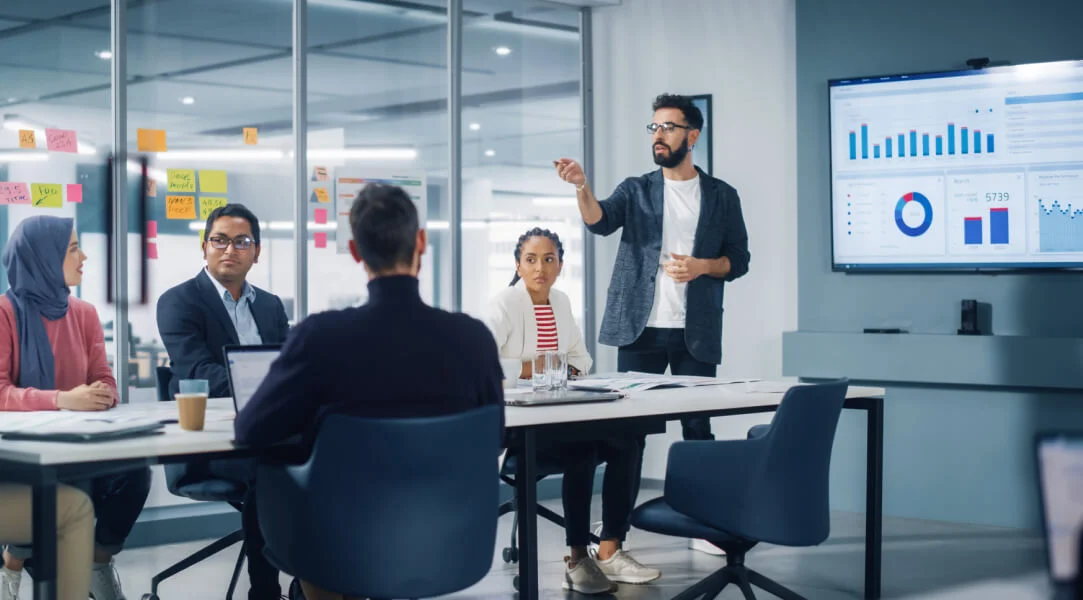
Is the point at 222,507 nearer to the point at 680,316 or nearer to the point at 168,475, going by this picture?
the point at 168,475

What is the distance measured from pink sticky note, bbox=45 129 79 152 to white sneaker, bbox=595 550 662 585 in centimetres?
263

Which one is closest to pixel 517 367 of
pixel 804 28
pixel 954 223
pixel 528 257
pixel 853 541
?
pixel 528 257

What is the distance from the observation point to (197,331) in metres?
3.57

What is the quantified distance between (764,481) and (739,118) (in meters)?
3.13

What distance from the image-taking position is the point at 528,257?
162 inches

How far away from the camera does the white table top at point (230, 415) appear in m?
2.19

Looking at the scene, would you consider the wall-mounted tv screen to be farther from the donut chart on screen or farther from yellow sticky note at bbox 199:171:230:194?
yellow sticky note at bbox 199:171:230:194

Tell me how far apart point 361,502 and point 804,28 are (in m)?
3.93

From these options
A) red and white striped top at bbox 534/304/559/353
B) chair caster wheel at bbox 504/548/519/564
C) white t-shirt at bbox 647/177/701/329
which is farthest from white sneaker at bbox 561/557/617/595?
white t-shirt at bbox 647/177/701/329

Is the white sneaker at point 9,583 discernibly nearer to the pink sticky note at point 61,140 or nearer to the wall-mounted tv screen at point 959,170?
the pink sticky note at point 61,140

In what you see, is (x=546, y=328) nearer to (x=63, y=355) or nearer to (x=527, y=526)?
(x=527, y=526)

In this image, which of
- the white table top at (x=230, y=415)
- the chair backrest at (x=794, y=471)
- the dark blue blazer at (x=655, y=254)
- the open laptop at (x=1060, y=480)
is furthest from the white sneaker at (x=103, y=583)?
the open laptop at (x=1060, y=480)

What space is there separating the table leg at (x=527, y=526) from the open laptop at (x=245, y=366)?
2.17 ft

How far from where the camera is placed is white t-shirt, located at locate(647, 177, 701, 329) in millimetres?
4262
